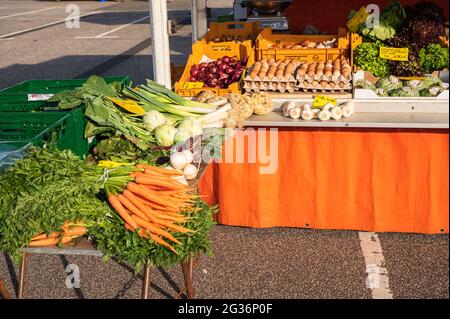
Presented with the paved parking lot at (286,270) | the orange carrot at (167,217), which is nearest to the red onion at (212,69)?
the paved parking lot at (286,270)

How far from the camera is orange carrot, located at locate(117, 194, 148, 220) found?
3162 mm

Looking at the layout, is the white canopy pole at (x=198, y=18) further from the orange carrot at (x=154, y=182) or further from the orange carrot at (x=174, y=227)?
the orange carrot at (x=174, y=227)

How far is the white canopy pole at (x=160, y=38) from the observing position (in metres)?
4.91

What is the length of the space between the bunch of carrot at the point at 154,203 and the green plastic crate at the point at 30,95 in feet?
5.12

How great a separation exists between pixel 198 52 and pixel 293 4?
2511 millimetres

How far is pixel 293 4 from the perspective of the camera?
7.59 metres

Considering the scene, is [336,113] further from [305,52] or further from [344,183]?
[305,52]

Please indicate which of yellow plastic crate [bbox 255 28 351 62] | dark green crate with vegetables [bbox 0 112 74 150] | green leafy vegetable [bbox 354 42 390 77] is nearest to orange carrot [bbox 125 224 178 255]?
dark green crate with vegetables [bbox 0 112 74 150]

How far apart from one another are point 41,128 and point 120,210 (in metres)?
1.26

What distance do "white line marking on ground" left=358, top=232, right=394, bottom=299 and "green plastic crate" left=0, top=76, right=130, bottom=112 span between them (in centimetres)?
226

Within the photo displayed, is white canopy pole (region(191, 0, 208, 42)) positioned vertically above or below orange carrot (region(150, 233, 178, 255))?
above

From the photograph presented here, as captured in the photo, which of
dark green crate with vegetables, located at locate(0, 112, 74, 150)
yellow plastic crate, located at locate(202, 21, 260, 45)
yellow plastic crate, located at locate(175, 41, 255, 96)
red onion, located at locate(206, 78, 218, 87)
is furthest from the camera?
yellow plastic crate, located at locate(202, 21, 260, 45)

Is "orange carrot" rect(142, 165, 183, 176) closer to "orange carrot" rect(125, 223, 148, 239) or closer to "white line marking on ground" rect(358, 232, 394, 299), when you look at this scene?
"orange carrot" rect(125, 223, 148, 239)

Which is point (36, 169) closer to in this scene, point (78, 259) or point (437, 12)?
point (78, 259)
